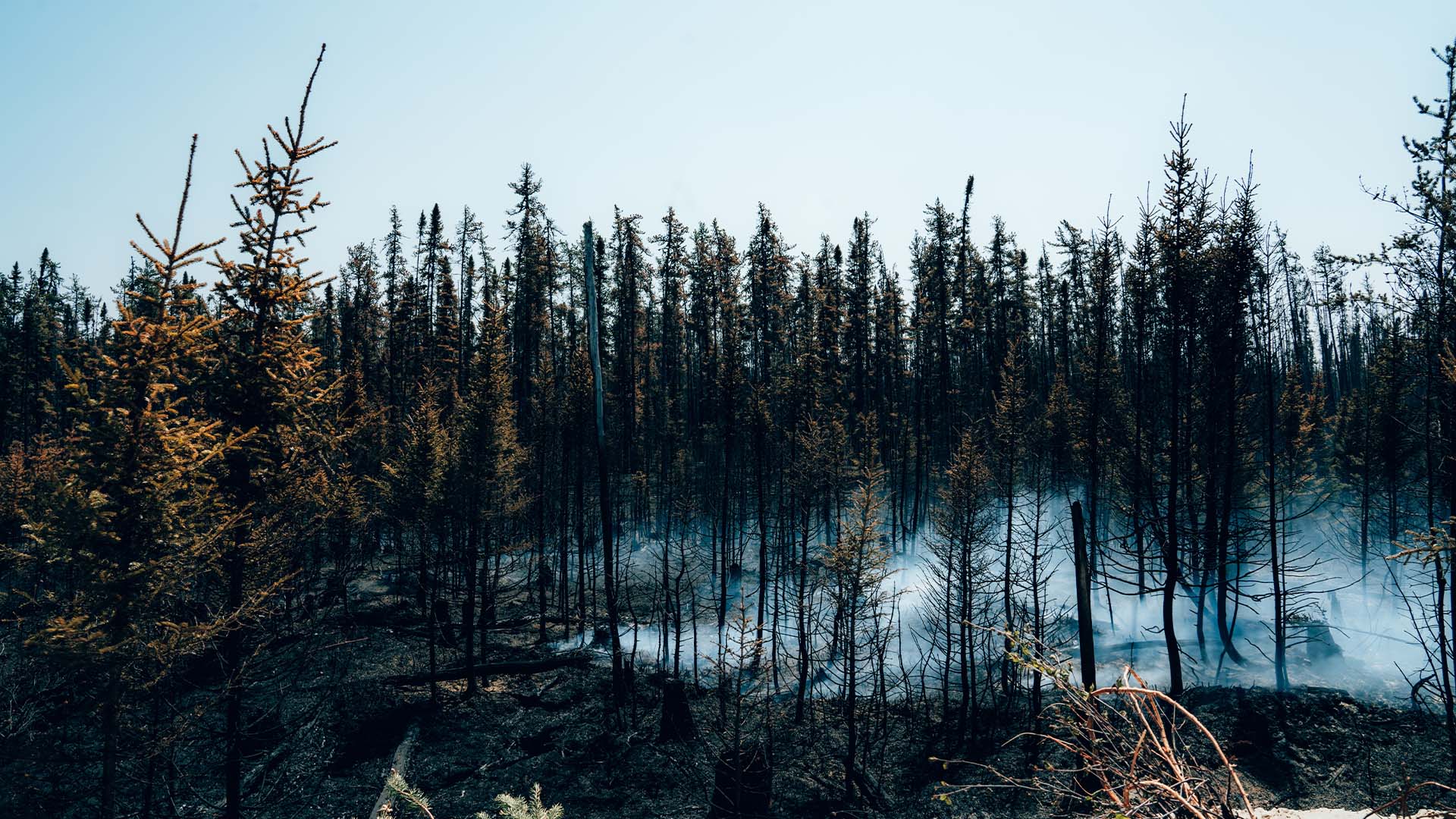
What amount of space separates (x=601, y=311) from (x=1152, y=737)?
49645mm

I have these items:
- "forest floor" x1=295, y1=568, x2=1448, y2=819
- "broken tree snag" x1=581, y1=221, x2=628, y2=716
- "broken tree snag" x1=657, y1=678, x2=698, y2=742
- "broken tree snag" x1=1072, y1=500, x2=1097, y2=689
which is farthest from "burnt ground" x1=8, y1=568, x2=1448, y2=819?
"broken tree snag" x1=1072, y1=500, x2=1097, y2=689

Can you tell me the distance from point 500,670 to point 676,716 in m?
8.00

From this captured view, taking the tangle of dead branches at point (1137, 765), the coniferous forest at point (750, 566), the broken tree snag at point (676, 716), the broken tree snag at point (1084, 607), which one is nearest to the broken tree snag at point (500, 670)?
the coniferous forest at point (750, 566)

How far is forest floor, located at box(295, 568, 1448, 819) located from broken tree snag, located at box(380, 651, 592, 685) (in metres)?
0.37

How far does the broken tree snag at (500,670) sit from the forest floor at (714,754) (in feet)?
1.20

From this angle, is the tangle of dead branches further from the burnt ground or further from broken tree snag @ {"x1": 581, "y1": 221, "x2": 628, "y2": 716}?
broken tree snag @ {"x1": 581, "y1": 221, "x2": 628, "y2": 716}

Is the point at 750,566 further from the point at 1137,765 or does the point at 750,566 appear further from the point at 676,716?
the point at 1137,765

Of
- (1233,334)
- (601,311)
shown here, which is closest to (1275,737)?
(1233,334)

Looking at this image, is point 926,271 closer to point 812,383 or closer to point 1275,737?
point 812,383

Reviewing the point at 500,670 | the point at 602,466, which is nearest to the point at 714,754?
the point at 602,466

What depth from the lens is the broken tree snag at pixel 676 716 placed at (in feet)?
62.0

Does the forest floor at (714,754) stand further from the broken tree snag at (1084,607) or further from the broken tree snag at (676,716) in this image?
the broken tree snag at (1084,607)

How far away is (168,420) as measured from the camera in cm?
998

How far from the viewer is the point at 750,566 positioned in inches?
1415
